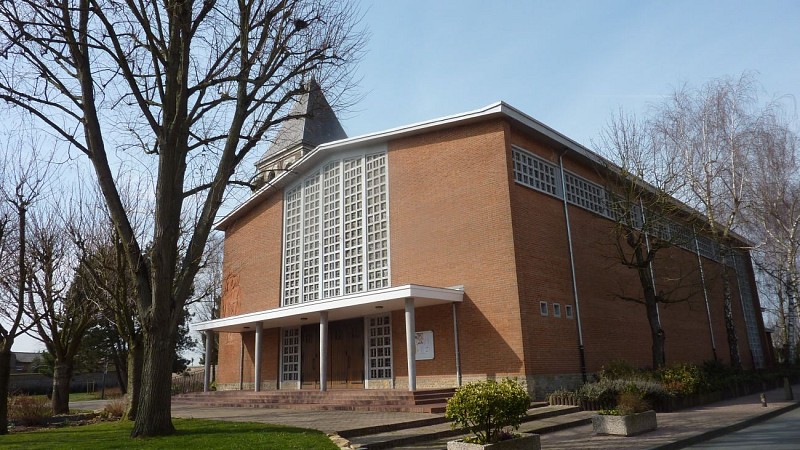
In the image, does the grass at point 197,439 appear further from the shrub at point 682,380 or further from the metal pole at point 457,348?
the shrub at point 682,380

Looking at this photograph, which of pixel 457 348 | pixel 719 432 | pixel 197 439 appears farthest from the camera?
pixel 457 348

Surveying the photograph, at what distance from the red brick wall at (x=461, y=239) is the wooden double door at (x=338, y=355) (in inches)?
75.8

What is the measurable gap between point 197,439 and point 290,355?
13.2 meters

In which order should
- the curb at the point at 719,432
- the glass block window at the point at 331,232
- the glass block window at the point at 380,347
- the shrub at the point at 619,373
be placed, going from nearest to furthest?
the curb at the point at 719,432 → the shrub at the point at 619,373 → the glass block window at the point at 380,347 → the glass block window at the point at 331,232

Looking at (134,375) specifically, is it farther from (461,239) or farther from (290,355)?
(461,239)

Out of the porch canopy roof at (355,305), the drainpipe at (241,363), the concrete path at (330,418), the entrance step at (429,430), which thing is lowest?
the entrance step at (429,430)

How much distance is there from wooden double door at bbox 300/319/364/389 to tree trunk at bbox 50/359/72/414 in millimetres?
9016

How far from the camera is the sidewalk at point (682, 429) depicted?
392 inches

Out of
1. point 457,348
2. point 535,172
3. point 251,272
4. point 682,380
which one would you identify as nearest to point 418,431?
point 457,348

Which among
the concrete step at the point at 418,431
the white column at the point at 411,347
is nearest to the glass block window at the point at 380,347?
the white column at the point at 411,347

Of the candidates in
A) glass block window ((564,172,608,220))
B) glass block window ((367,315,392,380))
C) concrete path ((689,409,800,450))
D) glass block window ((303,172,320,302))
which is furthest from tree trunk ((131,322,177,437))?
glass block window ((564,172,608,220))

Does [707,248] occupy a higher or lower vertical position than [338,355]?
higher

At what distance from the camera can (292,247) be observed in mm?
23172

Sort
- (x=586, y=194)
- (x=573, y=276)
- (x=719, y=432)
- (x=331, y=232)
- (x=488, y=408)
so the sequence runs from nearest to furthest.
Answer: (x=488, y=408)
(x=719, y=432)
(x=573, y=276)
(x=586, y=194)
(x=331, y=232)
